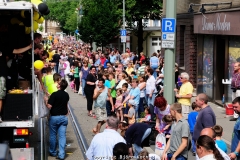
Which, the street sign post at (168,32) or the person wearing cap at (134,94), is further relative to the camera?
the person wearing cap at (134,94)

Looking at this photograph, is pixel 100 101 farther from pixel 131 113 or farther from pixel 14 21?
pixel 14 21

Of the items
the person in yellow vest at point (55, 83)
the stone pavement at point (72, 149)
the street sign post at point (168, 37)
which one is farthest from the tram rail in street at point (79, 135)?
the street sign post at point (168, 37)

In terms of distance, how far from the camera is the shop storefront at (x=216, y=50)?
814 inches

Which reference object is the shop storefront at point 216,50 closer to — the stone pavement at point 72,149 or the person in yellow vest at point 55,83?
the stone pavement at point 72,149

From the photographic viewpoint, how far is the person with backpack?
29.7ft

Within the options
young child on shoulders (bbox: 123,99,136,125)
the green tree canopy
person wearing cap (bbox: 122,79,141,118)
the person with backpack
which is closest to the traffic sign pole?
young child on shoulders (bbox: 123,99,136,125)

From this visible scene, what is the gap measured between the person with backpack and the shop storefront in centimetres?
1101

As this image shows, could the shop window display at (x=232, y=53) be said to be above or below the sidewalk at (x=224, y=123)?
above

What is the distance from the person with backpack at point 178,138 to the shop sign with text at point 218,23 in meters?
11.0

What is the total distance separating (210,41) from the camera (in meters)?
24.2

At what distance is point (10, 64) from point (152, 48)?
55161 mm

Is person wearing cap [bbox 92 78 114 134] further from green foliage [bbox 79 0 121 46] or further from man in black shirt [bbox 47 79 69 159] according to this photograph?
green foliage [bbox 79 0 121 46]

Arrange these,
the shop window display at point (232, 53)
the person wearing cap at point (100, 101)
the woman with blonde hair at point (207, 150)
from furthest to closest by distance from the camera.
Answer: the shop window display at point (232, 53) → the person wearing cap at point (100, 101) → the woman with blonde hair at point (207, 150)

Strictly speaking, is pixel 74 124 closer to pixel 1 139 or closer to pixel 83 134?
pixel 83 134
